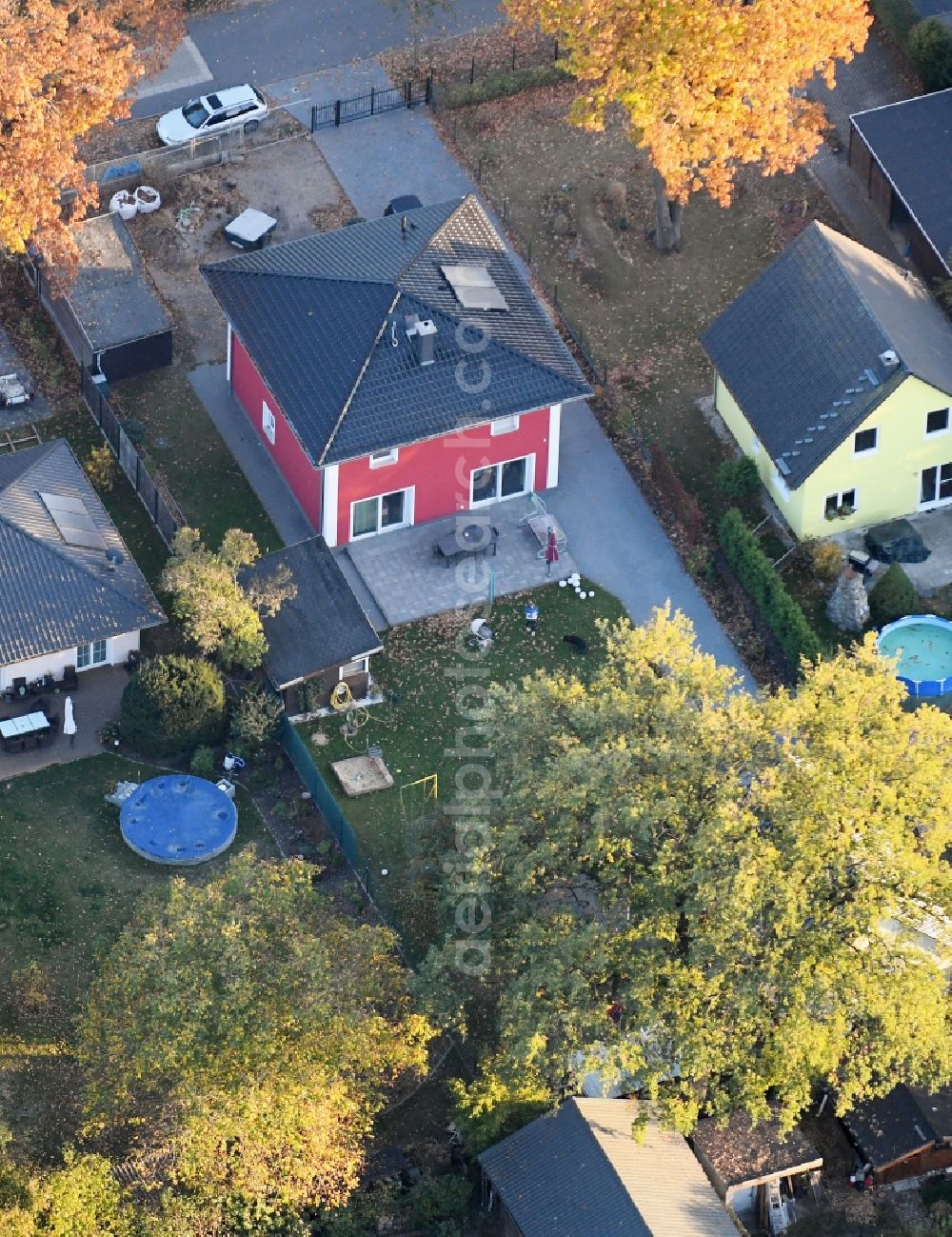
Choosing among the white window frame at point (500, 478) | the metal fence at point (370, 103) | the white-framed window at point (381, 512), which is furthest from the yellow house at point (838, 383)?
the metal fence at point (370, 103)

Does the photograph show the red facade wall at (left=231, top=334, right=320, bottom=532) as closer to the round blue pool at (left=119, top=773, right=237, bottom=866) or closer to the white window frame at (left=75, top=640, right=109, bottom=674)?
the white window frame at (left=75, top=640, right=109, bottom=674)

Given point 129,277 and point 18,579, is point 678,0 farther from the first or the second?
point 18,579

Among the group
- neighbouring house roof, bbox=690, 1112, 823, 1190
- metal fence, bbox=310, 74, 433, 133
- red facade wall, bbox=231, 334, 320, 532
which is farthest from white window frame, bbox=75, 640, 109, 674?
metal fence, bbox=310, 74, 433, 133

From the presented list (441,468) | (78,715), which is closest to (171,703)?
(78,715)

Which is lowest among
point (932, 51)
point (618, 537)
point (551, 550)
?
point (618, 537)

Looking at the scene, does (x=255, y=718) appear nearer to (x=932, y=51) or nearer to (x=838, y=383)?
(x=838, y=383)
